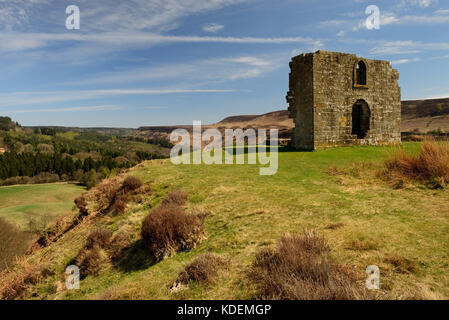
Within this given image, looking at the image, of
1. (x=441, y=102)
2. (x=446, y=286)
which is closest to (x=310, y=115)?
(x=446, y=286)

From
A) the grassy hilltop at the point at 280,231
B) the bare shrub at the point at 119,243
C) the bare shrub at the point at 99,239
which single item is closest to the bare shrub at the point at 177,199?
the grassy hilltop at the point at 280,231

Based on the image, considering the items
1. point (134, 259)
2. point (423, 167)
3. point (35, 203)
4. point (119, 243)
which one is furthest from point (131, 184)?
point (35, 203)

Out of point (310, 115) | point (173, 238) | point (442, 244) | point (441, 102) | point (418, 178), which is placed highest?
point (441, 102)

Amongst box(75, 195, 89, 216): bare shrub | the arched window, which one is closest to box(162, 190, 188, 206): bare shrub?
box(75, 195, 89, 216): bare shrub

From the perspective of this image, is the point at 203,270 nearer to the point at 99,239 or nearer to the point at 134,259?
the point at 134,259

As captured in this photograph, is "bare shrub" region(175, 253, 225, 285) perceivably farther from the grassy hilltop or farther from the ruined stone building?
the ruined stone building

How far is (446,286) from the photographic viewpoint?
2.98m

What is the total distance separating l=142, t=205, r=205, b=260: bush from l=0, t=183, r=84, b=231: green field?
5168 centimetres

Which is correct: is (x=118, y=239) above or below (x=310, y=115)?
below

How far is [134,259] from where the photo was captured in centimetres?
585

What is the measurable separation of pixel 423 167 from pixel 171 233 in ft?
25.5

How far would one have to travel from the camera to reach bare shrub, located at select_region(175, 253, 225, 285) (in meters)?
3.81
